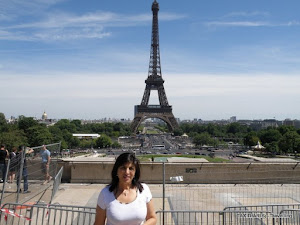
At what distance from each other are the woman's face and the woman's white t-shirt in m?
0.18

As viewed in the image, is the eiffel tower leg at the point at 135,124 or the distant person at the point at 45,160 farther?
the eiffel tower leg at the point at 135,124

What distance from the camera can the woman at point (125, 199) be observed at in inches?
121

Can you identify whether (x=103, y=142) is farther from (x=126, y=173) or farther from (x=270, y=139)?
(x=126, y=173)

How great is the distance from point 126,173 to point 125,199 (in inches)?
10.5

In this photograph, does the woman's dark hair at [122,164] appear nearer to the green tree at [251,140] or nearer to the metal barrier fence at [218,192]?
the metal barrier fence at [218,192]

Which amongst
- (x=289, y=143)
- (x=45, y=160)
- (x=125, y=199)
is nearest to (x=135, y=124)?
(x=289, y=143)

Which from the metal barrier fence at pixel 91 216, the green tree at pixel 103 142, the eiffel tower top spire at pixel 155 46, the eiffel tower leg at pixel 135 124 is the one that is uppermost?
the eiffel tower top spire at pixel 155 46

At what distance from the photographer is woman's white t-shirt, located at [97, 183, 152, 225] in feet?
9.99

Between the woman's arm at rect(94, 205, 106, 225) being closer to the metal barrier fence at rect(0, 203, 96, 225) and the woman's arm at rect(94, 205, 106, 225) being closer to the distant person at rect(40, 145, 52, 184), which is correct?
the metal barrier fence at rect(0, 203, 96, 225)

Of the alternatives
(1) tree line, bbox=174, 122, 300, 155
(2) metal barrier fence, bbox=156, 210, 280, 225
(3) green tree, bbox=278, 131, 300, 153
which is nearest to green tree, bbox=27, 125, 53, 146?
(1) tree line, bbox=174, 122, 300, 155

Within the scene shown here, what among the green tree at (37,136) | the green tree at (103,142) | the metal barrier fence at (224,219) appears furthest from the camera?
the green tree at (103,142)

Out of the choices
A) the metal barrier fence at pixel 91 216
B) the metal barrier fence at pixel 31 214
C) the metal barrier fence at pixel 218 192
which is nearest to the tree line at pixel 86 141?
the metal barrier fence at pixel 218 192

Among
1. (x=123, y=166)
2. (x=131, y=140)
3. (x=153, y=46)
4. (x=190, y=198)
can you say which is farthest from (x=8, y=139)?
(x=153, y=46)

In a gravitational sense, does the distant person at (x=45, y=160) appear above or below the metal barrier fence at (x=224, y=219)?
above
